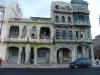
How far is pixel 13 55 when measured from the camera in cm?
2483

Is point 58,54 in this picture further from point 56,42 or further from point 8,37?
point 8,37

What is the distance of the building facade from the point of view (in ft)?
79.1

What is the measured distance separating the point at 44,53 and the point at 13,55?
307 inches

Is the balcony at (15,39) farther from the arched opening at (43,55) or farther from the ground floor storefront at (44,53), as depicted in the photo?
the arched opening at (43,55)

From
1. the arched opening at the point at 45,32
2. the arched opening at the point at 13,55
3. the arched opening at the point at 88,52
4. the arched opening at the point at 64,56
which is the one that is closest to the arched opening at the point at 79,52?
the arched opening at the point at 88,52

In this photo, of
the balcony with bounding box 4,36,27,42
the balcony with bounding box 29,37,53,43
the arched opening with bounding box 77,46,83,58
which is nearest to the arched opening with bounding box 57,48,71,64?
the arched opening with bounding box 77,46,83,58

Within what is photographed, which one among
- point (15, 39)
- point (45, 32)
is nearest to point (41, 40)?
point (45, 32)

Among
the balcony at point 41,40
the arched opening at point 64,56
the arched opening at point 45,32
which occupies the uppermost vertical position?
the arched opening at point 45,32

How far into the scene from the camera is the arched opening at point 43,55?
83.8 ft

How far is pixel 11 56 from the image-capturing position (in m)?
24.6

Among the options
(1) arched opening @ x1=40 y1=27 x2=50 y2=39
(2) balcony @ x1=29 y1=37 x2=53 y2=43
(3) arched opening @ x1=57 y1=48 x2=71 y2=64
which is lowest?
(3) arched opening @ x1=57 y1=48 x2=71 y2=64

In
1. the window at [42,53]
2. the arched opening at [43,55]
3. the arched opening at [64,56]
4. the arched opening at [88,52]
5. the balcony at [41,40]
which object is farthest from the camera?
the arched opening at [88,52]

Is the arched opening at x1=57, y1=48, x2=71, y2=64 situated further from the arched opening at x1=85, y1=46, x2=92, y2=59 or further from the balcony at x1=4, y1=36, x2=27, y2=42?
the balcony at x1=4, y1=36, x2=27, y2=42

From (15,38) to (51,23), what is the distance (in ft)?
32.7
